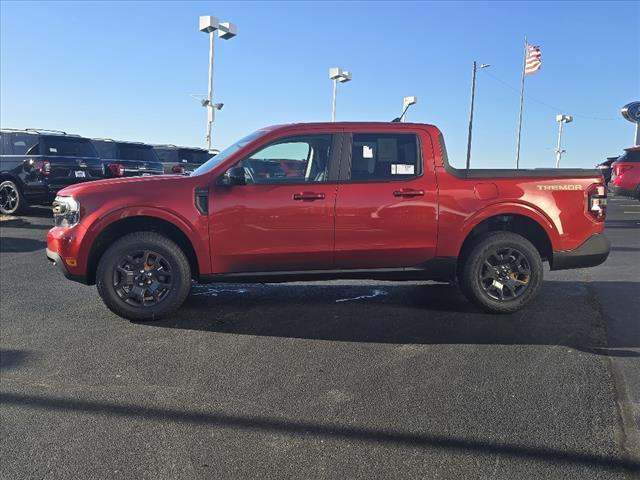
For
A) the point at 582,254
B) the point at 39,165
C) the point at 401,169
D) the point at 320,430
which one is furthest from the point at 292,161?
the point at 39,165

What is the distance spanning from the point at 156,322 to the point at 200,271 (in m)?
0.63

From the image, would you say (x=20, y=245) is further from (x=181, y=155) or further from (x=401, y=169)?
(x=181, y=155)

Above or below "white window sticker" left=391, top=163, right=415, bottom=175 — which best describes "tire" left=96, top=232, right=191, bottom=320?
below

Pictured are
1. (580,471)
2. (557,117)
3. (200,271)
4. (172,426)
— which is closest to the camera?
(580,471)

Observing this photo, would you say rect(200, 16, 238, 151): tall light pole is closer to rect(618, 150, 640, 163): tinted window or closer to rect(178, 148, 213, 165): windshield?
rect(178, 148, 213, 165): windshield

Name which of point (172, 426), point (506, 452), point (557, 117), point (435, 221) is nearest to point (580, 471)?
point (506, 452)

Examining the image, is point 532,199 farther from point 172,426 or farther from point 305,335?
point 172,426

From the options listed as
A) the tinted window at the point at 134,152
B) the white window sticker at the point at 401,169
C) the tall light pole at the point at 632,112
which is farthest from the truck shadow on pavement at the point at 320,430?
the tall light pole at the point at 632,112

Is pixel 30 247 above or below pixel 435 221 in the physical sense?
below

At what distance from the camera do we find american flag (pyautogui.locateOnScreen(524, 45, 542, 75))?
33.0 m

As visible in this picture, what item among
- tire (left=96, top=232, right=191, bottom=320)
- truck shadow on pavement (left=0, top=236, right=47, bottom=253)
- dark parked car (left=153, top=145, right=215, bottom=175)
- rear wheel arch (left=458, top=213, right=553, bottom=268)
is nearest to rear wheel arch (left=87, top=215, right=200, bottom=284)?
tire (left=96, top=232, right=191, bottom=320)

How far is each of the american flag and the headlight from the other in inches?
1319

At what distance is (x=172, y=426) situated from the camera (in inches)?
123

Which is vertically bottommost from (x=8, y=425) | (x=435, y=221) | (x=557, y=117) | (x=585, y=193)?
(x=8, y=425)
